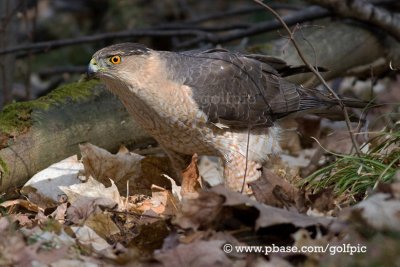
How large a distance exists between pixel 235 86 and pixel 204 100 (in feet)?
1.42

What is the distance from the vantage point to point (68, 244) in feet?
12.6

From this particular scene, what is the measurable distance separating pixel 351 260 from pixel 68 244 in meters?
1.53

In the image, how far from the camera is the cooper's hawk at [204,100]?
209 inches

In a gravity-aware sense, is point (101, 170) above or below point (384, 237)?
below

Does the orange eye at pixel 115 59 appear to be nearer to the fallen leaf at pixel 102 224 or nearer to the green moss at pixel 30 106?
the green moss at pixel 30 106

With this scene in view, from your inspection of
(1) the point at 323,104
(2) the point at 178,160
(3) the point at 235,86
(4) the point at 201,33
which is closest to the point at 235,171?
(2) the point at 178,160

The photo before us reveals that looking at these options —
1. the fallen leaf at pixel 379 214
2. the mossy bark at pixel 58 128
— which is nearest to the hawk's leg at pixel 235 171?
the mossy bark at pixel 58 128

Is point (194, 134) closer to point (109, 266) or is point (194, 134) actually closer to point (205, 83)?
point (205, 83)

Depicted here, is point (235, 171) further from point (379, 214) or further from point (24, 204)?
point (379, 214)

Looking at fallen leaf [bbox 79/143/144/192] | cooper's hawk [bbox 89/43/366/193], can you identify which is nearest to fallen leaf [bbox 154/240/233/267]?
cooper's hawk [bbox 89/43/366/193]

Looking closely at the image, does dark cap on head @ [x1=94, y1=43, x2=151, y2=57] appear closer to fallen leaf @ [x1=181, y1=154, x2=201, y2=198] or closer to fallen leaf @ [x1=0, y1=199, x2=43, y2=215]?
fallen leaf @ [x1=181, y1=154, x2=201, y2=198]

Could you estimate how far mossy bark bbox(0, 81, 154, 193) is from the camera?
5.62 m

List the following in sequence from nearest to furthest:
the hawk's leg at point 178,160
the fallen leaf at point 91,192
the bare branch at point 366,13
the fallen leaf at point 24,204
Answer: the fallen leaf at point 91,192 → the fallen leaf at point 24,204 → the hawk's leg at point 178,160 → the bare branch at point 366,13

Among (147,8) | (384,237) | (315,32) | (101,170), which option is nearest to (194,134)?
(101,170)
